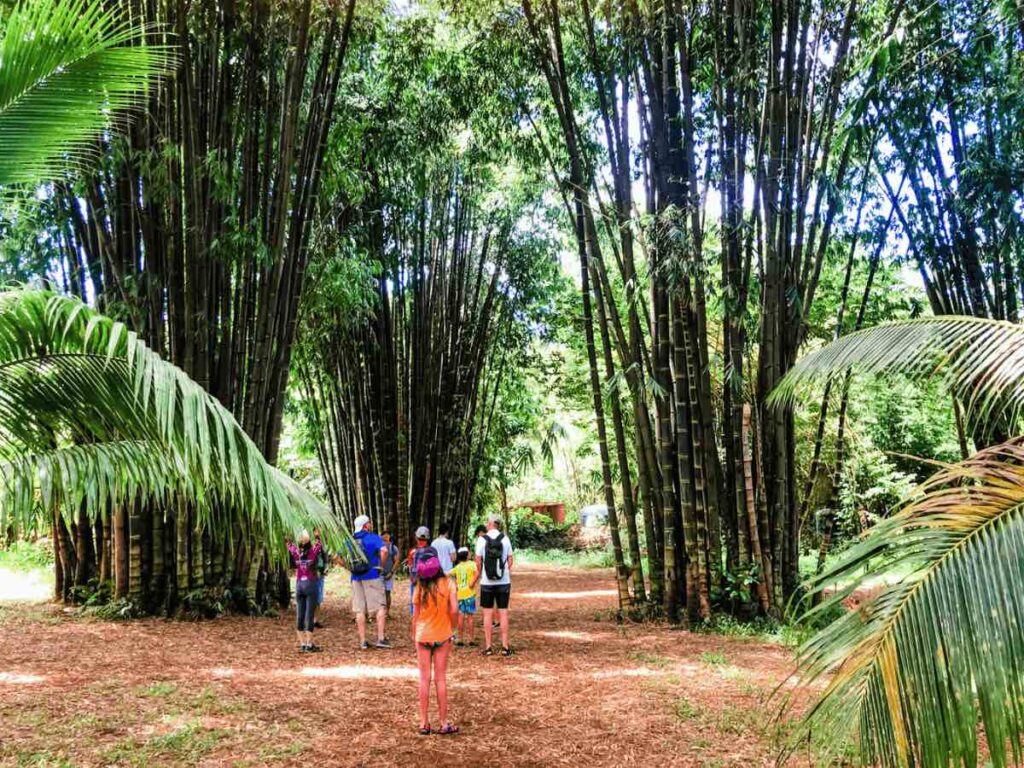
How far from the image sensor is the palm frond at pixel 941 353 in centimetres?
239

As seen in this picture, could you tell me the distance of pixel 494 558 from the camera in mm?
5945

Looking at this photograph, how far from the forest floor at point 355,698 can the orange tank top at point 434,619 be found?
46 cm

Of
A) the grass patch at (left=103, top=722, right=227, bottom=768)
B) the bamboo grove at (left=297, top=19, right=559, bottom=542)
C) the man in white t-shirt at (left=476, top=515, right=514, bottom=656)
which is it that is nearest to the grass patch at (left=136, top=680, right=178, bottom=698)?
the grass patch at (left=103, top=722, right=227, bottom=768)

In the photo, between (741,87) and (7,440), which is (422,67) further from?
(7,440)

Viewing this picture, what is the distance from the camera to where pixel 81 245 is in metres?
7.08

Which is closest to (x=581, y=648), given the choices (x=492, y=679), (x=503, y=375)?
(x=492, y=679)

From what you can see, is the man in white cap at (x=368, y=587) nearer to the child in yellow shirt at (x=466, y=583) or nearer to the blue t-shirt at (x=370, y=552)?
the blue t-shirt at (x=370, y=552)

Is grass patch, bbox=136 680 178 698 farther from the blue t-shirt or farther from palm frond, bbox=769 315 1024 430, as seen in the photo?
palm frond, bbox=769 315 1024 430

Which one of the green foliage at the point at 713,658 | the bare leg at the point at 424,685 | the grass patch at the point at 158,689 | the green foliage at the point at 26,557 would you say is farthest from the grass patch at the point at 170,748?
the green foliage at the point at 26,557

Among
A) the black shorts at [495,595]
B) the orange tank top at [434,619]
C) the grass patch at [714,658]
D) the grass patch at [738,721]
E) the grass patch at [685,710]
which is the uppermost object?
the orange tank top at [434,619]

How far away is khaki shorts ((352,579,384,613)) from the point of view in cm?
602

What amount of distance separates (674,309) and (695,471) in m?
1.35

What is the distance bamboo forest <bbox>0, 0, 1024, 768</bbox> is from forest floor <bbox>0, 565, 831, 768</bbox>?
0.03m

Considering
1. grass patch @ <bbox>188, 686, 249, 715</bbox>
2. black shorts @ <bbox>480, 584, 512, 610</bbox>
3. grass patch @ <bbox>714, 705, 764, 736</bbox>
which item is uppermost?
black shorts @ <bbox>480, 584, 512, 610</bbox>
